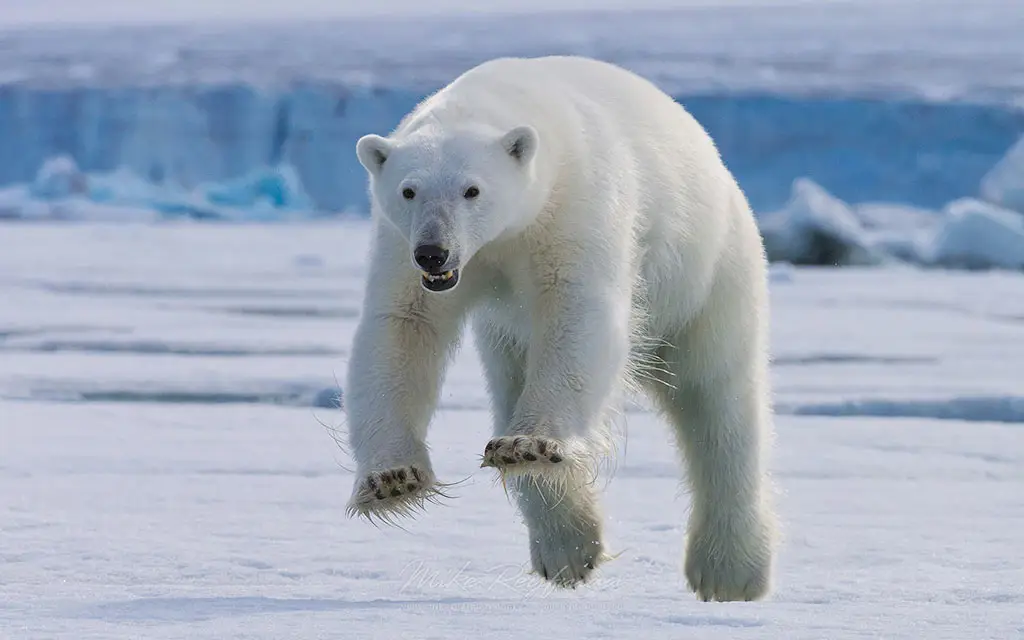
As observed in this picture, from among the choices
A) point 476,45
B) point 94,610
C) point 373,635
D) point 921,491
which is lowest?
point 476,45

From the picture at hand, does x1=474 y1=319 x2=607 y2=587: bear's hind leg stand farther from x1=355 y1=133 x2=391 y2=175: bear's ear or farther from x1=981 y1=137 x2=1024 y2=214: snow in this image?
x1=981 y1=137 x2=1024 y2=214: snow

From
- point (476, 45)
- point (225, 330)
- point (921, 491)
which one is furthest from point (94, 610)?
point (476, 45)

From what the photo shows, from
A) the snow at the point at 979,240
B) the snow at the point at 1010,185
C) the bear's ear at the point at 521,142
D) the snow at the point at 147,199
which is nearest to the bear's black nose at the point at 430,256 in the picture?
the bear's ear at the point at 521,142

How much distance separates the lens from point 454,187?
258 cm

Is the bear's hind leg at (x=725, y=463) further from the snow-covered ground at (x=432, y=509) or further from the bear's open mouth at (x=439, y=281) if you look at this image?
the bear's open mouth at (x=439, y=281)

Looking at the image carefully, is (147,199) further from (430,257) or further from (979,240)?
(430,257)

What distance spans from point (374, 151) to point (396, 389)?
0.46 meters

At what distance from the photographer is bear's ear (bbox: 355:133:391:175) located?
8.77 feet

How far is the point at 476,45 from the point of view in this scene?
26.0 metres

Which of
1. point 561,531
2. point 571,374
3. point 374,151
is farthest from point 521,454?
point 561,531

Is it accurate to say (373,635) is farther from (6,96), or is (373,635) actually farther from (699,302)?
(6,96)

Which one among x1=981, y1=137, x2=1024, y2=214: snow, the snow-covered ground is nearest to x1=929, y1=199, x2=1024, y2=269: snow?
x1=981, y1=137, x2=1024, y2=214: snow

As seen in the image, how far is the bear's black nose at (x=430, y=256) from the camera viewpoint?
2467 millimetres

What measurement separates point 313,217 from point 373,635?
611 inches
